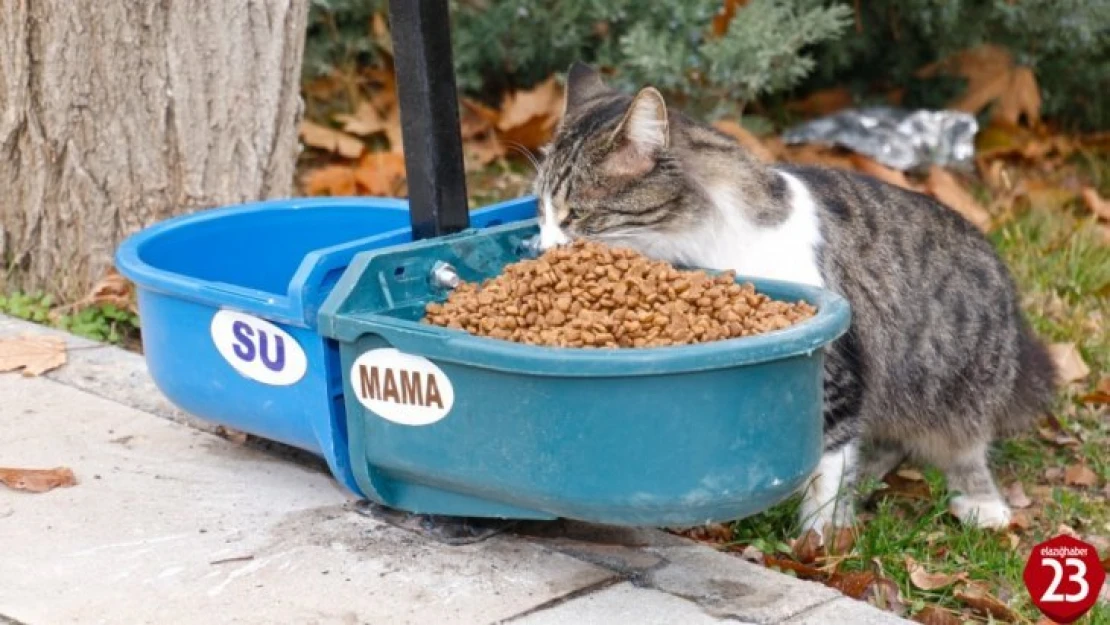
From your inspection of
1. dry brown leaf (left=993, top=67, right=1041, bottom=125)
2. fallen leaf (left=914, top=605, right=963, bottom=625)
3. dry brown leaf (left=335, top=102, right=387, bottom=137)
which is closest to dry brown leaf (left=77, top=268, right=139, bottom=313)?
dry brown leaf (left=335, top=102, right=387, bottom=137)

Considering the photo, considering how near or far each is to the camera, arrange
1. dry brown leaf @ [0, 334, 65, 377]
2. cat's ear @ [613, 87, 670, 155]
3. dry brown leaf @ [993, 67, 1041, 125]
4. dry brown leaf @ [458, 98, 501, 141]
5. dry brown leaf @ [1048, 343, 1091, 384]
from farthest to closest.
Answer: dry brown leaf @ [993, 67, 1041, 125], dry brown leaf @ [458, 98, 501, 141], dry brown leaf @ [1048, 343, 1091, 384], dry brown leaf @ [0, 334, 65, 377], cat's ear @ [613, 87, 670, 155]

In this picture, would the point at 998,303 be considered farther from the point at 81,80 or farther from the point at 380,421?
the point at 81,80

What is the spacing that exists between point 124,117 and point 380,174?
4.47 feet

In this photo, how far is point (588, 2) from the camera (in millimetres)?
5277

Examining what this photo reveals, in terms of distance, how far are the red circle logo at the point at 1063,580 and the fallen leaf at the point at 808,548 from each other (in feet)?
1.23

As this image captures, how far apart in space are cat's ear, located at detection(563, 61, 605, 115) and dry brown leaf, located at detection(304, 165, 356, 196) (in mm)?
1708

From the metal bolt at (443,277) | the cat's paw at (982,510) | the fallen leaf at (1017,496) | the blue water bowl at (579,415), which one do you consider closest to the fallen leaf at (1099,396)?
the fallen leaf at (1017,496)

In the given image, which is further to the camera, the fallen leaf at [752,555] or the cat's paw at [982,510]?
the cat's paw at [982,510]

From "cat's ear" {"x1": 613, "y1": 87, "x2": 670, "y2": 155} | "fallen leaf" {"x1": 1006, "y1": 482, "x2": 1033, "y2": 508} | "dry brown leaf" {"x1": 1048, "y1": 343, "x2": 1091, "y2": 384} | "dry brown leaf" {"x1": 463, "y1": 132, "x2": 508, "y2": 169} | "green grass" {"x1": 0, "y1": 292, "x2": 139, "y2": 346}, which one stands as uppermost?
"cat's ear" {"x1": 613, "y1": 87, "x2": 670, "y2": 155}

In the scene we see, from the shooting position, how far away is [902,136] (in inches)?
213

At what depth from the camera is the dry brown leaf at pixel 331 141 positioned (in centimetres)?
528

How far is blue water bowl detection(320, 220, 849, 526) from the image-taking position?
7.84ft

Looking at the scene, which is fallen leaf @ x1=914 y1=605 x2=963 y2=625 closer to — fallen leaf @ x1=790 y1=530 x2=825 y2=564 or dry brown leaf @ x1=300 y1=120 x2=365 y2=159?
fallen leaf @ x1=790 y1=530 x2=825 y2=564

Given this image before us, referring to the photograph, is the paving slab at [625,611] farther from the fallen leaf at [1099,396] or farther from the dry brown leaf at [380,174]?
the dry brown leaf at [380,174]
